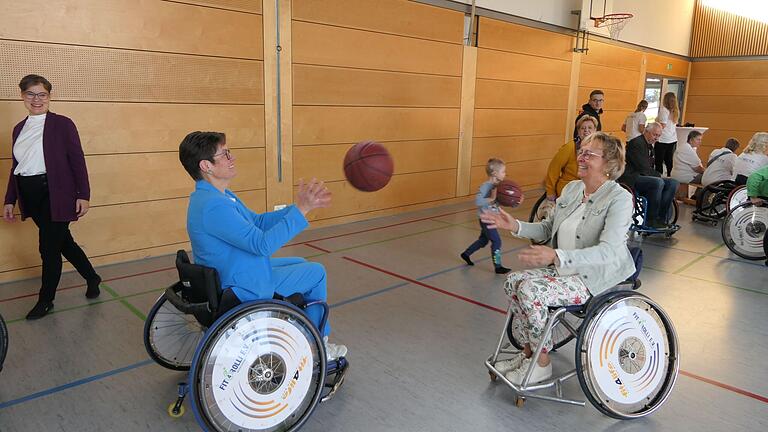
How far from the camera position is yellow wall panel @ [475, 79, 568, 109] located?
7.30m

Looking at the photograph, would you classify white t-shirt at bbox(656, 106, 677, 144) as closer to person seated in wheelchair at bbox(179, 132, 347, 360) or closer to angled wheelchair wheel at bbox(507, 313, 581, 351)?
angled wheelchair wheel at bbox(507, 313, 581, 351)

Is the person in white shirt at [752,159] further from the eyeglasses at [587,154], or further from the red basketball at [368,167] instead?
the red basketball at [368,167]

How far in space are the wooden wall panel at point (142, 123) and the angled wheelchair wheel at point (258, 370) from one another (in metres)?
2.90

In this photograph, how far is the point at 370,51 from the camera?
227 inches

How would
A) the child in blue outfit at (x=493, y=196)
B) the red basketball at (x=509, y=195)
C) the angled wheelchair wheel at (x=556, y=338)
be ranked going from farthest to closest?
the child in blue outfit at (x=493, y=196) < the red basketball at (x=509, y=195) < the angled wheelchair wheel at (x=556, y=338)

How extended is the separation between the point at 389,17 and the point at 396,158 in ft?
5.17

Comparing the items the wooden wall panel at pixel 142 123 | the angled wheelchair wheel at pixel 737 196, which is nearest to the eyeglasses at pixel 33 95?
the wooden wall panel at pixel 142 123

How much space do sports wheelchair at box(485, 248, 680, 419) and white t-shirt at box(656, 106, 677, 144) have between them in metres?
6.03

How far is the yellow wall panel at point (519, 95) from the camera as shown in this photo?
730 centimetres

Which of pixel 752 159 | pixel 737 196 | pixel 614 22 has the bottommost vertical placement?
pixel 737 196

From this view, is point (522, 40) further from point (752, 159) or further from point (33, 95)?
point (33, 95)

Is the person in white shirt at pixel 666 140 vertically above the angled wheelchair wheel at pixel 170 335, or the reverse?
the person in white shirt at pixel 666 140

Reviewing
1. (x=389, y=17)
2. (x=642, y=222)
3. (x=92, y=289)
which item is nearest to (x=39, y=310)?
(x=92, y=289)

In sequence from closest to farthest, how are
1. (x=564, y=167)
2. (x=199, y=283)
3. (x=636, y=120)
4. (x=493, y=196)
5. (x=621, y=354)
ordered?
1. (x=199, y=283)
2. (x=621, y=354)
3. (x=493, y=196)
4. (x=564, y=167)
5. (x=636, y=120)
